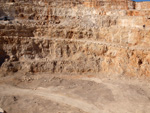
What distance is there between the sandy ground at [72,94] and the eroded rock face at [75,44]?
137 centimetres

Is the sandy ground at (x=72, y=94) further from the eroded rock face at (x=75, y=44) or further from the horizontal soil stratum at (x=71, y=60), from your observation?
the eroded rock face at (x=75, y=44)

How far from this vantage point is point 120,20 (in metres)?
23.4

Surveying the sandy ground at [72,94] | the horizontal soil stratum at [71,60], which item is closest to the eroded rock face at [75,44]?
the horizontal soil stratum at [71,60]

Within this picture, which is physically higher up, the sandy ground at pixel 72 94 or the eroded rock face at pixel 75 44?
the eroded rock face at pixel 75 44

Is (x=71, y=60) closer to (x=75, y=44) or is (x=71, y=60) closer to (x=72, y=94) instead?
(x=75, y=44)

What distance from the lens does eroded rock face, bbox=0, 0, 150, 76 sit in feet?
62.8

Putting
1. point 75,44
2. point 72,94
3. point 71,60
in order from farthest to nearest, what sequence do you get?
point 75,44
point 71,60
point 72,94

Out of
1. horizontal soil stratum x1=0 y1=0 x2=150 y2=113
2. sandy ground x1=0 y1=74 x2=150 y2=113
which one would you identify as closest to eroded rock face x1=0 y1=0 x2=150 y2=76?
horizontal soil stratum x1=0 y1=0 x2=150 y2=113

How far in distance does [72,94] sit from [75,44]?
8027 mm

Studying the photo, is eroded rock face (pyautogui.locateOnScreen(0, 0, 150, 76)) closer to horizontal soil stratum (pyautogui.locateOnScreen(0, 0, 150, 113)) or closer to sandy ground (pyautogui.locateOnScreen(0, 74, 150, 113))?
horizontal soil stratum (pyautogui.locateOnScreen(0, 0, 150, 113))

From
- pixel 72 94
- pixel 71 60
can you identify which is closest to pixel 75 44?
pixel 71 60

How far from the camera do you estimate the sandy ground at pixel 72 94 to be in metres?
13.2

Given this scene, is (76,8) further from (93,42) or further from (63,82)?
(63,82)

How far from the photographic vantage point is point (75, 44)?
71.5 feet
